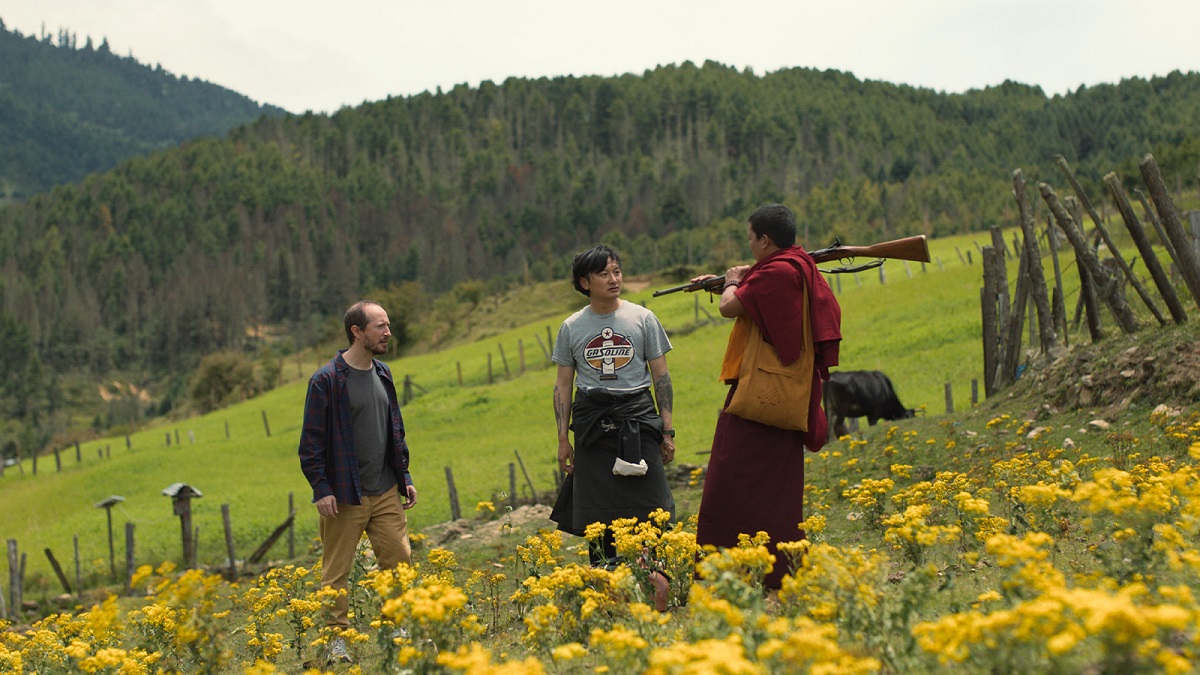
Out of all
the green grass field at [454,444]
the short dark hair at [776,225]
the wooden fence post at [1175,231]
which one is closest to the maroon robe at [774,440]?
the short dark hair at [776,225]

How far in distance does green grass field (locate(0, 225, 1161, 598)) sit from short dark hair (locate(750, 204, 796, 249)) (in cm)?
1156

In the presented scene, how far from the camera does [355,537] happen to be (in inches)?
241

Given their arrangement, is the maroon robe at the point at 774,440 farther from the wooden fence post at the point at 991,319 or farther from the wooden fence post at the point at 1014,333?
the wooden fence post at the point at 991,319

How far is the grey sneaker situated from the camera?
545 centimetres

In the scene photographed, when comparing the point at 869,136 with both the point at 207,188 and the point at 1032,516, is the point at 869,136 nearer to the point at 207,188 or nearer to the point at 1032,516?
the point at 207,188

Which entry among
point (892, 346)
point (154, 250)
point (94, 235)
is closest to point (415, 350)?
point (892, 346)

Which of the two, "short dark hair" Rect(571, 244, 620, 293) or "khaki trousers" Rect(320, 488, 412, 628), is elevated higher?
"short dark hair" Rect(571, 244, 620, 293)

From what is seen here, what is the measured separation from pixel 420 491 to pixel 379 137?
547 feet

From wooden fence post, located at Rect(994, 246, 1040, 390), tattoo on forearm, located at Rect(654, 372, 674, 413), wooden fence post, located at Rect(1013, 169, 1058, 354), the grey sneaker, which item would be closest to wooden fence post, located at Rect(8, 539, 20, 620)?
the grey sneaker

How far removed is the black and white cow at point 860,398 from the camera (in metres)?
18.2

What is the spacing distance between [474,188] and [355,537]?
155876 millimetres

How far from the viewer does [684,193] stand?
5359 inches

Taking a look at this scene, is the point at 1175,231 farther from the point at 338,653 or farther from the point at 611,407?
the point at 338,653

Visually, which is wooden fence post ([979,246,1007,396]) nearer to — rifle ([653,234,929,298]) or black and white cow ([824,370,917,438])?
black and white cow ([824,370,917,438])
